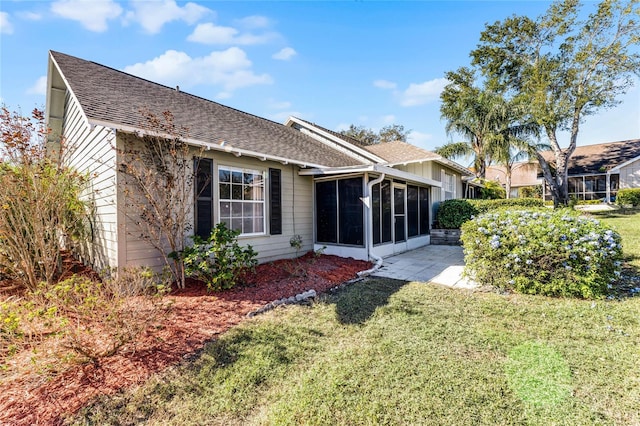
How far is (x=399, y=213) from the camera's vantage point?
995 cm

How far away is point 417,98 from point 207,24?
16564 mm

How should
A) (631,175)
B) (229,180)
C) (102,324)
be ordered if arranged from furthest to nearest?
(631,175) → (229,180) → (102,324)

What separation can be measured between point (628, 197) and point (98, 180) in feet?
101

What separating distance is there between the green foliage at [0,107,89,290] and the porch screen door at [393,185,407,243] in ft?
27.9

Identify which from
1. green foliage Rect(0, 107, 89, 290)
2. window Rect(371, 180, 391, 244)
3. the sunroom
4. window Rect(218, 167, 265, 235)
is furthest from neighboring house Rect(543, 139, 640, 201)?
green foliage Rect(0, 107, 89, 290)

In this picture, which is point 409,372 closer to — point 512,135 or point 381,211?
point 381,211

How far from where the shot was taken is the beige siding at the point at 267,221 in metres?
5.42

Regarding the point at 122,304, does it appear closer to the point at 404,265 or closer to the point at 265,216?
the point at 265,216

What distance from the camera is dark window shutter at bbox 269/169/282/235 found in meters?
7.60

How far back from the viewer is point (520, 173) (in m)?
34.6

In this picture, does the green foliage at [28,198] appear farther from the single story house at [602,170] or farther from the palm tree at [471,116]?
the single story house at [602,170]

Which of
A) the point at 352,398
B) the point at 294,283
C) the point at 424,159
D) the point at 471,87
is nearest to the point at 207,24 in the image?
the point at 294,283

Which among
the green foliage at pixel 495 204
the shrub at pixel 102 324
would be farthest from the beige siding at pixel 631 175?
the shrub at pixel 102 324

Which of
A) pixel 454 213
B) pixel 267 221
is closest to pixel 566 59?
pixel 454 213
